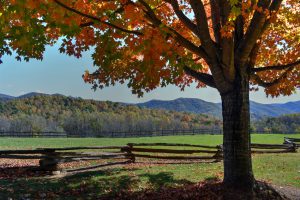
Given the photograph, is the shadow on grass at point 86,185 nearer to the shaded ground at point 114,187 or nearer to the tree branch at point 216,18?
the shaded ground at point 114,187

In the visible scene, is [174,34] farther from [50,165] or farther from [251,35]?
[50,165]

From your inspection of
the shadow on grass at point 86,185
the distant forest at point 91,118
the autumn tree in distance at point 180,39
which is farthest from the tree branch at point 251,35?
the distant forest at point 91,118

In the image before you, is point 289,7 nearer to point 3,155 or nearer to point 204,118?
point 3,155

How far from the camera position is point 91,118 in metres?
115

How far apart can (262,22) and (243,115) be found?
2455 mm

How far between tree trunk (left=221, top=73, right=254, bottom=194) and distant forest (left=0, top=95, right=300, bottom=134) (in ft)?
265

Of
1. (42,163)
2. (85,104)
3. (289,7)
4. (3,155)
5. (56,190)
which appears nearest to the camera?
(56,190)

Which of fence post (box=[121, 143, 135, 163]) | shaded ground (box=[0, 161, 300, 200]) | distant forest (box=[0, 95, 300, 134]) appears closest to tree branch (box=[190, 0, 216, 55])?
shaded ground (box=[0, 161, 300, 200])

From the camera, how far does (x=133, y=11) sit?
975cm

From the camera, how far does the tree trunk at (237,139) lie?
10539mm

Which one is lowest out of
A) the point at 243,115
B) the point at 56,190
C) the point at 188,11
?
the point at 56,190

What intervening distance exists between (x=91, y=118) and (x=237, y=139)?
106m

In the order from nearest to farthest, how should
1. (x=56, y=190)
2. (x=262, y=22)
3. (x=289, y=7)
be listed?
1. (x=262, y=22)
2. (x=56, y=190)
3. (x=289, y=7)

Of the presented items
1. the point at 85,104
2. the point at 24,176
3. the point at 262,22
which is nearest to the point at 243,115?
the point at 262,22
